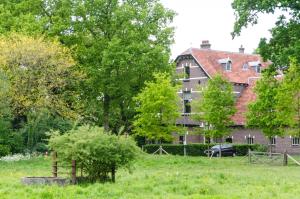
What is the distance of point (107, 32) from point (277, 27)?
68.7 ft

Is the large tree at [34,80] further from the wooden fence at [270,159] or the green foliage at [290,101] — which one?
the green foliage at [290,101]

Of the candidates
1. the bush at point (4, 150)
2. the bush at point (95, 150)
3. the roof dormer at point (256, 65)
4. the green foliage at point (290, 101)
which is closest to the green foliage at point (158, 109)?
the green foliage at point (290, 101)

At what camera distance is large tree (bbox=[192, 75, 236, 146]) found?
47.9 metres

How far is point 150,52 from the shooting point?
4694 cm

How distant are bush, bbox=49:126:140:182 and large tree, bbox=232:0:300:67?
10.3 meters

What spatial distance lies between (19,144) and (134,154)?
23.0m

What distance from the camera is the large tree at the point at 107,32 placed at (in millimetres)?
46250

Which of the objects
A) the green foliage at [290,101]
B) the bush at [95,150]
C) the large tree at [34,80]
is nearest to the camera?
the bush at [95,150]

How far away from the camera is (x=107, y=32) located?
48531 millimetres

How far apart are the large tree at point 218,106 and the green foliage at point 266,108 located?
4.57 m

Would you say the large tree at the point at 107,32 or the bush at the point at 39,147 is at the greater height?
the large tree at the point at 107,32

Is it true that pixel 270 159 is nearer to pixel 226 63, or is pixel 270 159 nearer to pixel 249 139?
pixel 249 139

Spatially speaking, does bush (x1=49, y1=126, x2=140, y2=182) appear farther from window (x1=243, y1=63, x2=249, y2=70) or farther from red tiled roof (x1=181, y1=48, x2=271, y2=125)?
window (x1=243, y1=63, x2=249, y2=70)

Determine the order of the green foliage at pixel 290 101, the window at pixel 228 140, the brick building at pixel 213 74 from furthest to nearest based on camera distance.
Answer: the brick building at pixel 213 74, the window at pixel 228 140, the green foliage at pixel 290 101
